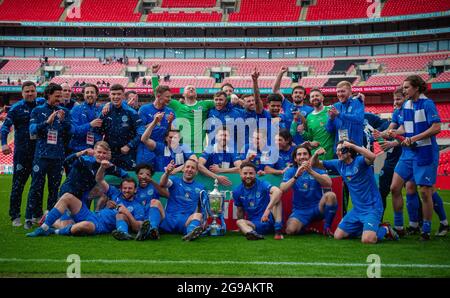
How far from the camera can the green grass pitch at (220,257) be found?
5.00 metres

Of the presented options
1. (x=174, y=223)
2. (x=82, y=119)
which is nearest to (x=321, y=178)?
(x=174, y=223)

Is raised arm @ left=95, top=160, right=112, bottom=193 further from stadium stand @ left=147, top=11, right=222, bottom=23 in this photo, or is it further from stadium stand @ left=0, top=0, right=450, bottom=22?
stadium stand @ left=147, top=11, right=222, bottom=23

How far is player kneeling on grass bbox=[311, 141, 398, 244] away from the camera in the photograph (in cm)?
715

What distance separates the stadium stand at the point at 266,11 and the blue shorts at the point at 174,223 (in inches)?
1568

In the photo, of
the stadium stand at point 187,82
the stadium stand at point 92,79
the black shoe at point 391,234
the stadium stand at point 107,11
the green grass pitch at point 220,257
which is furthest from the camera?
the stadium stand at point 107,11

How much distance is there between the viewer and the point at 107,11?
4906cm

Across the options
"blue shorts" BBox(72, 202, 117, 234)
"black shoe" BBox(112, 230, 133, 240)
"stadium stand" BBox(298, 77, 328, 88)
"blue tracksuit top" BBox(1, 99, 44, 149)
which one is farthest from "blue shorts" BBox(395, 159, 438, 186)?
"stadium stand" BBox(298, 77, 328, 88)

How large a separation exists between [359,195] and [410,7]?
39.3 meters

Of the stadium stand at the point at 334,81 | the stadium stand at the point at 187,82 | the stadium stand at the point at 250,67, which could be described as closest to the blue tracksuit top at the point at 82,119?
the stadium stand at the point at 250,67

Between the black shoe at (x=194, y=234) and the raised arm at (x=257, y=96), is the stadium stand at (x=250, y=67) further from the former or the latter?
the black shoe at (x=194, y=234)

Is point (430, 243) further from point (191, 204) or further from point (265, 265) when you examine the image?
point (191, 204)

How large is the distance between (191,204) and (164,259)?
2.09m

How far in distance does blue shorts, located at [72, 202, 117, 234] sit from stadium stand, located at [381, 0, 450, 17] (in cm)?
3821

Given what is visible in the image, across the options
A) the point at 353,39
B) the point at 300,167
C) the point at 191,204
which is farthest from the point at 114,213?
the point at 353,39
